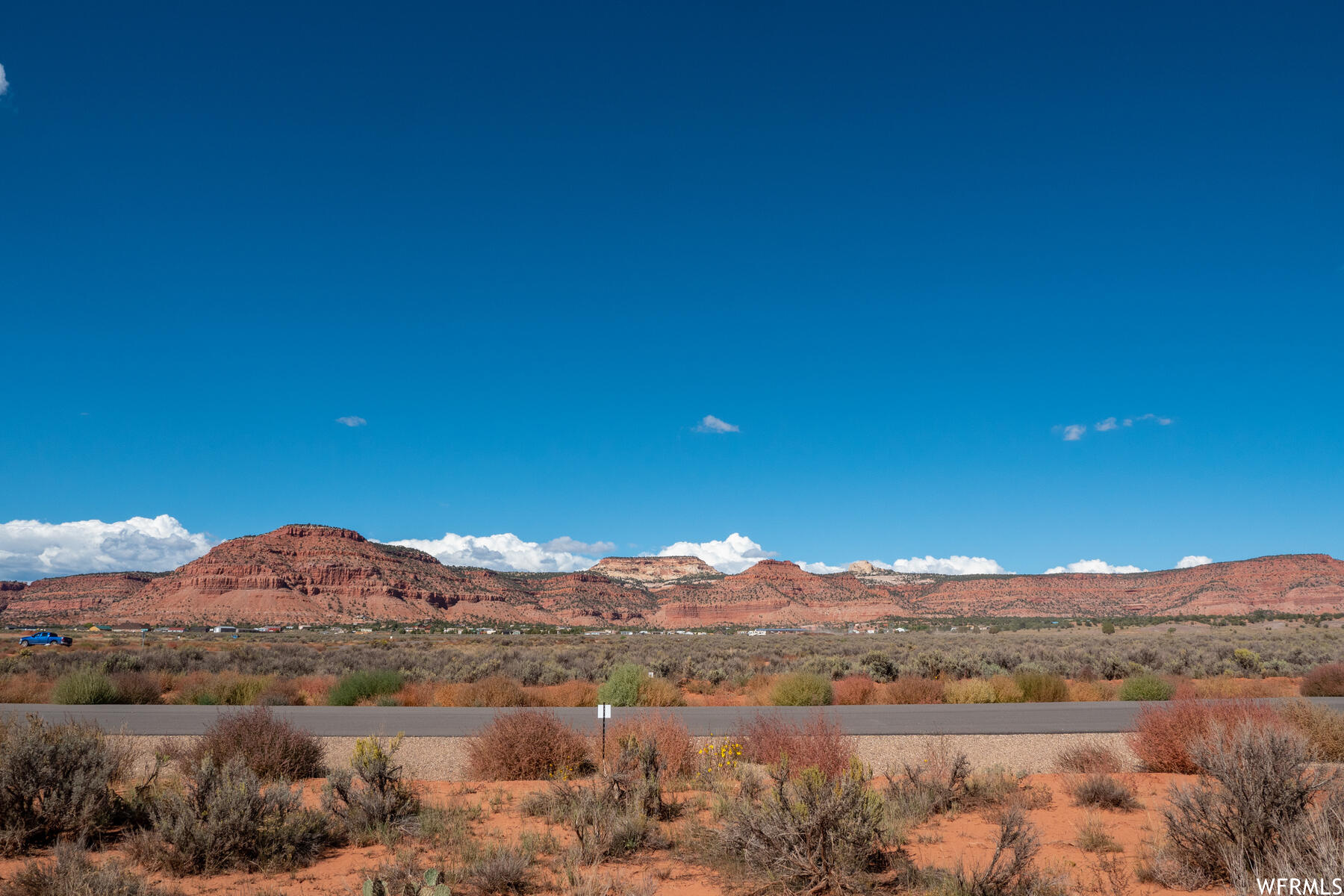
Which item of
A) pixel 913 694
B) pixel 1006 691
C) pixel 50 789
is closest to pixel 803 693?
pixel 913 694

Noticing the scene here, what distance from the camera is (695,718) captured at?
17875mm

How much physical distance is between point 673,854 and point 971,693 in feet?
55.1

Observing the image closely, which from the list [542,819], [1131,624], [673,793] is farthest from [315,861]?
[1131,624]

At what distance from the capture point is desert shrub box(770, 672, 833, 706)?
2195 centimetres

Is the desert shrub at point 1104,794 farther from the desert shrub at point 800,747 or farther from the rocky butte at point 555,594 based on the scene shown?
the rocky butte at point 555,594

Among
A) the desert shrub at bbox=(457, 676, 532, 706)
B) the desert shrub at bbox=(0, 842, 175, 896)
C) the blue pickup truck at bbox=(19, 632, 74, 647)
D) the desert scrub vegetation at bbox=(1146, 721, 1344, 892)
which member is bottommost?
the blue pickup truck at bbox=(19, 632, 74, 647)

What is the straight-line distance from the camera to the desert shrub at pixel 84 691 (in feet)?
69.2

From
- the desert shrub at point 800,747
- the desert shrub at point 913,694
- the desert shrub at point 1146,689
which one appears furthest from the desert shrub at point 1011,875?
the desert shrub at point 1146,689

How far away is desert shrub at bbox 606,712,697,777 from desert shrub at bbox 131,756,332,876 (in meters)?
4.51

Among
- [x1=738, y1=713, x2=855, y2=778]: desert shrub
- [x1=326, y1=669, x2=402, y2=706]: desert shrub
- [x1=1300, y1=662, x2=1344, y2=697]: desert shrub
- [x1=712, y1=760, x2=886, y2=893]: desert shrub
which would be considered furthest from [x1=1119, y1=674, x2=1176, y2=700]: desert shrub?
[x1=326, y1=669, x2=402, y2=706]: desert shrub

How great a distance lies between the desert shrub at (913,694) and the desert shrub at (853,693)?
0.28m

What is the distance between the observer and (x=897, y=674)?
93.1 feet

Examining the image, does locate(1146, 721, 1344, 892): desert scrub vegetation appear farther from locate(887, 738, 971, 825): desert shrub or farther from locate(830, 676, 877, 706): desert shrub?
locate(830, 676, 877, 706): desert shrub

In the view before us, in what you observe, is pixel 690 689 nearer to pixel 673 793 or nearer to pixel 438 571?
pixel 673 793
